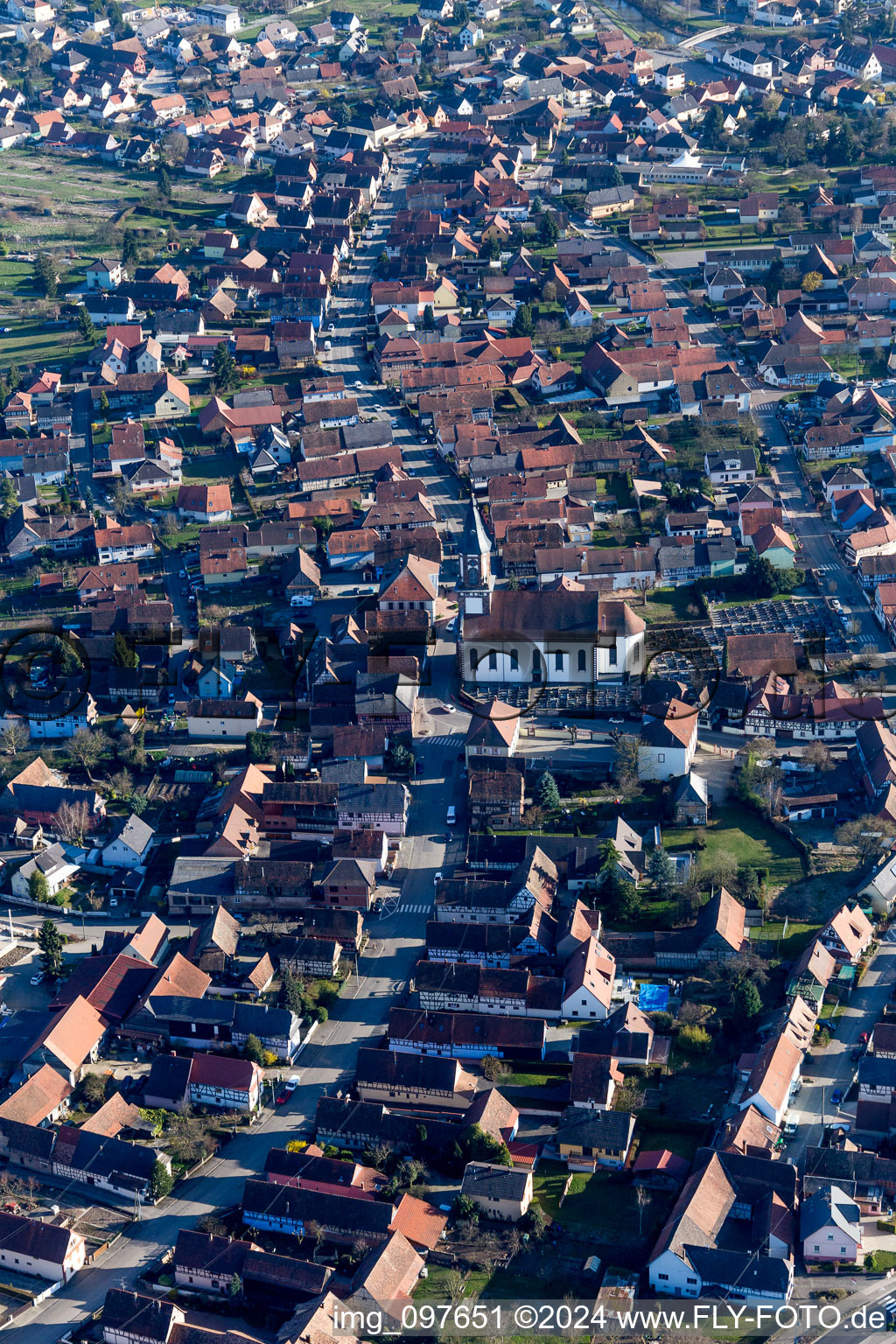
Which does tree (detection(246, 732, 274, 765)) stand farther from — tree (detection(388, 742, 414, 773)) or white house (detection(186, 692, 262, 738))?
tree (detection(388, 742, 414, 773))

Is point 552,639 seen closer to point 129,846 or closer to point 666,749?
point 666,749

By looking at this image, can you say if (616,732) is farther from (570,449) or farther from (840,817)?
(570,449)

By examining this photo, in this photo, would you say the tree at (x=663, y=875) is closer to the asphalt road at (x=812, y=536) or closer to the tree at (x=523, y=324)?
the asphalt road at (x=812, y=536)

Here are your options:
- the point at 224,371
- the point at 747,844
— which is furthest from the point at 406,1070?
the point at 224,371

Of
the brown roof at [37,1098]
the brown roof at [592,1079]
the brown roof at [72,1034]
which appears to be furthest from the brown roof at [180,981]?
the brown roof at [592,1079]

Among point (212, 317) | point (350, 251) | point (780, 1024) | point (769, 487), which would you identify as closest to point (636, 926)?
point (780, 1024)
